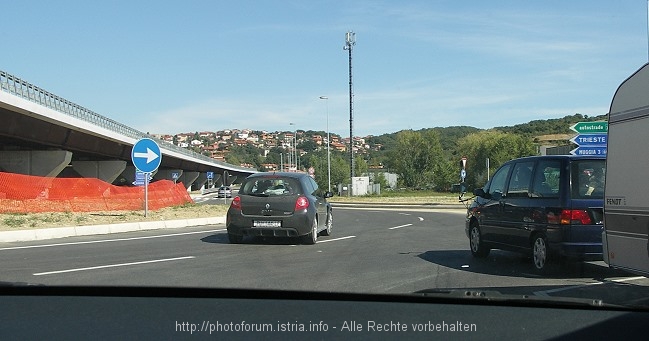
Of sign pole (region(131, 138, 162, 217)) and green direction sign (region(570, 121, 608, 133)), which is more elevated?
green direction sign (region(570, 121, 608, 133))

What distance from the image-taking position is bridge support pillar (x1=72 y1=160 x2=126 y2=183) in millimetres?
58325

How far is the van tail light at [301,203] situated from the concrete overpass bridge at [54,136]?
13930mm

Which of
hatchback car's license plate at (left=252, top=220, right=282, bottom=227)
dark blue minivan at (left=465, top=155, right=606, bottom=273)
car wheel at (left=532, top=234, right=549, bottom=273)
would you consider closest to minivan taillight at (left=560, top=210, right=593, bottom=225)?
dark blue minivan at (left=465, top=155, right=606, bottom=273)

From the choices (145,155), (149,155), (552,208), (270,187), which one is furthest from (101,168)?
(552,208)

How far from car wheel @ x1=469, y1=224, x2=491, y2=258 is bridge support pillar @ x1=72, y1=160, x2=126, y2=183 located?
52.4 m

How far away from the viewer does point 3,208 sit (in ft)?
62.8

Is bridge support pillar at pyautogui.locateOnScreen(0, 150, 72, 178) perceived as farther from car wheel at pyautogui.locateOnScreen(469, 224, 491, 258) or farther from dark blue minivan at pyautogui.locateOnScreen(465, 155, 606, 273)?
dark blue minivan at pyautogui.locateOnScreen(465, 155, 606, 273)

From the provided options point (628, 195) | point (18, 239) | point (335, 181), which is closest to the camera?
point (628, 195)

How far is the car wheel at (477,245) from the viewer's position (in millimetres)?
10648

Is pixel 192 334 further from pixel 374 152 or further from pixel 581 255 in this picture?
pixel 374 152

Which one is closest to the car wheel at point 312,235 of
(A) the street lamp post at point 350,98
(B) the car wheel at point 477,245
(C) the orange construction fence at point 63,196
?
(B) the car wheel at point 477,245

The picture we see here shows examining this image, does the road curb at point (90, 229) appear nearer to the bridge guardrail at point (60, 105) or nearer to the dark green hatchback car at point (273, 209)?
the dark green hatchback car at point (273, 209)

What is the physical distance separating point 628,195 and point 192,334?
5.12m

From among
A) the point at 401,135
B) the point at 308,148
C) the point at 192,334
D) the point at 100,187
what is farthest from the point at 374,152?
the point at 192,334
